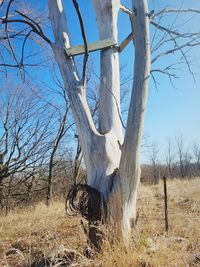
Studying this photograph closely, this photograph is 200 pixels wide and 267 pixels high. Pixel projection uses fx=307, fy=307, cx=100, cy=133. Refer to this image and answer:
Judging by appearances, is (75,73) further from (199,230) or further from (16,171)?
(16,171)

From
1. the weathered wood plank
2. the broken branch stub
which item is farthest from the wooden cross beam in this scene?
the broken branch stub

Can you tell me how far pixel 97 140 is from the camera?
3.38 meters

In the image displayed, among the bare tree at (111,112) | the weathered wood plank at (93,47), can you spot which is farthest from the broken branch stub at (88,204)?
the weathered wood plank at (93,47)

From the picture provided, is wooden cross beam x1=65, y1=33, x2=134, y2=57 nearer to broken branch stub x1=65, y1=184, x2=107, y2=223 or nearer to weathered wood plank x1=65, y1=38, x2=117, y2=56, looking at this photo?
weathered wood plank x1=65, y1=38, x2=117, y2=56

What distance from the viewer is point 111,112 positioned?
3.66 metres

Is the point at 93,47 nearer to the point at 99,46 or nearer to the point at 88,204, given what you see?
the point at 99,46

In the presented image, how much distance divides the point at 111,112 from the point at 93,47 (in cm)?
83

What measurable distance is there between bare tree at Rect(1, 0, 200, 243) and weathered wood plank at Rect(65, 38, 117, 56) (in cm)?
2

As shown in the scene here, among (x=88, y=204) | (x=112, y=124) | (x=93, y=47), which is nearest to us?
(x=88, y=204)

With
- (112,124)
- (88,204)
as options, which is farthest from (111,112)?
(88,204)

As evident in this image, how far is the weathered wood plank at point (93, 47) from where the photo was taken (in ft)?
12.0

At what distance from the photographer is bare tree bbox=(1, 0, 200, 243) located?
3.17 metres

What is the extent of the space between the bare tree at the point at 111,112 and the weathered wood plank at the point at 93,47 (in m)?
0.02

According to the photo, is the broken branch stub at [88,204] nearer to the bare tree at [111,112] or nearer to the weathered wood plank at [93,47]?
the bare tree at [111,112]
